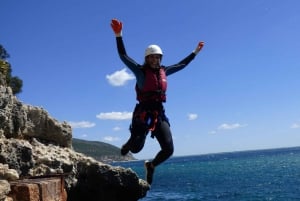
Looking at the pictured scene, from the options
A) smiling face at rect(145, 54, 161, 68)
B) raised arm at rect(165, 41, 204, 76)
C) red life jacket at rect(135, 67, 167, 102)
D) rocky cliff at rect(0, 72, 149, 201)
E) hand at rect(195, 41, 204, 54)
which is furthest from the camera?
→ rocky cliff at rect(0, 72, 149, 201)

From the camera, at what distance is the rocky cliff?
10758mm

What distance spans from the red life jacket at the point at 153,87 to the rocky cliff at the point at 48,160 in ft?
6.10

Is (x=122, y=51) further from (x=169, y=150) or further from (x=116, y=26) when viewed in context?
(x=169, y=150)

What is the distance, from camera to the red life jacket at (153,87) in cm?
731

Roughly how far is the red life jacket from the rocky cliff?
73.2 inches

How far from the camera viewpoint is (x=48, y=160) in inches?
594

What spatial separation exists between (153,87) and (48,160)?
883cm

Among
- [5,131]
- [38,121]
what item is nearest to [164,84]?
[5,131]

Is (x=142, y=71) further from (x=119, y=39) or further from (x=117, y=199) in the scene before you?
(x=117, y=199)

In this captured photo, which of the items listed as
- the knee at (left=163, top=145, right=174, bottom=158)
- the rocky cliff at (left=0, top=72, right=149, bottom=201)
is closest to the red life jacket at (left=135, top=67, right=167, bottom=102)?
the knee at (left=163, top=145, right=174, bottom=158)

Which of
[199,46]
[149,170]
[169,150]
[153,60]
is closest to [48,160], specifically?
[149,170]

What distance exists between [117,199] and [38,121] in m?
11.0

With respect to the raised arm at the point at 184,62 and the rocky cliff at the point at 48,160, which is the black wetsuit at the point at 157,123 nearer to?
the raised arm at the point at 184,62

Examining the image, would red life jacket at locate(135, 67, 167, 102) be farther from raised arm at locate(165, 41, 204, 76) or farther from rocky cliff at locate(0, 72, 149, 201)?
rocky cliff at locate(0, 72, 149, 201)
